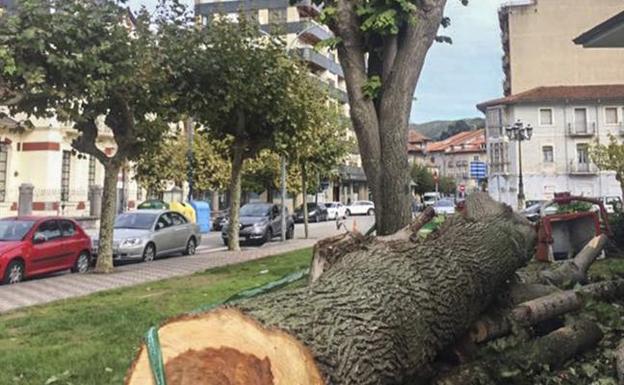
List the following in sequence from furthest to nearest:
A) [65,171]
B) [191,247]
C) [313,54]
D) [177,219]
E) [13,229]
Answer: [313,54]
[65,171]
[191,247]
[177,219]
[13,229]

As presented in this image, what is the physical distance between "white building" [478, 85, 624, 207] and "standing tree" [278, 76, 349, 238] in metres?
29.5

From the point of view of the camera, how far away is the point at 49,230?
13.5 meters

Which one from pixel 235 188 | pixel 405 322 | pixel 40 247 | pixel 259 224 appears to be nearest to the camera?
pixel 405 322

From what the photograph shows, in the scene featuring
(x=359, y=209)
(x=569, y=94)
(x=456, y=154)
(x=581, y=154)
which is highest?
(x=456, y=154)

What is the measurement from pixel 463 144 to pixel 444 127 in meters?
48.4

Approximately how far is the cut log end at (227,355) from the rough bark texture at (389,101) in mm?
4982

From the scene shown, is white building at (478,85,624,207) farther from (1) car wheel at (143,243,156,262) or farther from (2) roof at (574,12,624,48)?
(2) roof at (574,12,624,48)

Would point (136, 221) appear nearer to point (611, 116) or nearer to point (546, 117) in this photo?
point (546, 117)

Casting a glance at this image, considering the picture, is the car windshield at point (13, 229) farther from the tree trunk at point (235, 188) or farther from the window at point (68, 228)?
the tree trunk at point (235, 188)

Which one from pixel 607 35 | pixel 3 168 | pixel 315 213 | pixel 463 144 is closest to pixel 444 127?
pixel 463 144

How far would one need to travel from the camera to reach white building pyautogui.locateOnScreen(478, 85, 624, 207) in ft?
174

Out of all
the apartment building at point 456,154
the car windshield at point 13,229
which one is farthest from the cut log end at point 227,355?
the apartment building at point 456,154

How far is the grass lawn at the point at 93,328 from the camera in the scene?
5371 mm

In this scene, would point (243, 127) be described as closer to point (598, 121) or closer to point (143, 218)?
point (143, 218)
